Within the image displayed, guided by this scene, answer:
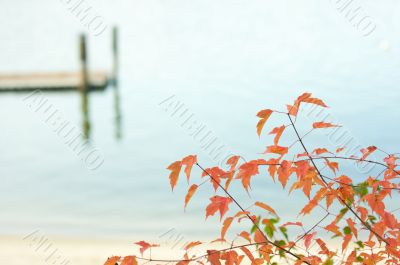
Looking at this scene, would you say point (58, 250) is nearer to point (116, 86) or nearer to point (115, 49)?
point (116, 86)

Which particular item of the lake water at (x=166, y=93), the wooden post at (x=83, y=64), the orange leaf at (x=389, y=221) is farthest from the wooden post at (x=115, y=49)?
the orange leaf at (x=389, y=221)

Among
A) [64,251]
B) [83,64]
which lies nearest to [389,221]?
[64,251]

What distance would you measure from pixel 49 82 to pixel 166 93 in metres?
2.97

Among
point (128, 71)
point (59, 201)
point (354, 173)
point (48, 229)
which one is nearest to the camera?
point (48, 229)

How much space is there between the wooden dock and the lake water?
26 cm

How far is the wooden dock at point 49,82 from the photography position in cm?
1739

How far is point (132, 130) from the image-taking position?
15.0 metres

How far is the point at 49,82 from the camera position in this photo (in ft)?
56.7

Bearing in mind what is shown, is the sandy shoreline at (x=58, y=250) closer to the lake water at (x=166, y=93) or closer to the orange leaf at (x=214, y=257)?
the lake water at (x=166, y=93)

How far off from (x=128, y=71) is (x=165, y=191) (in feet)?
33.8

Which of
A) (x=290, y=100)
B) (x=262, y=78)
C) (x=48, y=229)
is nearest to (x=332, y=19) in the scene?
(x=262, y=78)

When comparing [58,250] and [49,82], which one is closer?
[58,250]

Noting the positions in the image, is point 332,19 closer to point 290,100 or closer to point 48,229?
point 290,100

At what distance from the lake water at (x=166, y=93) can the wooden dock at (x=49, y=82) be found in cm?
26
